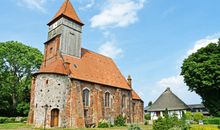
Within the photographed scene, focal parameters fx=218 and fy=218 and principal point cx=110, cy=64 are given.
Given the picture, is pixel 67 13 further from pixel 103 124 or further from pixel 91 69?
pixel 103 124

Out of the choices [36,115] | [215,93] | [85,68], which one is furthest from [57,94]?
[215,93]

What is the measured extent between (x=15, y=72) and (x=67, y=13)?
1737 centimetres

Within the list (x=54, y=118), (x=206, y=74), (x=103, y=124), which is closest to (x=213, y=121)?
(x=206, y=74)

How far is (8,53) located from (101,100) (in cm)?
2101

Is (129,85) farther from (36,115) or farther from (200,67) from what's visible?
(36,115)

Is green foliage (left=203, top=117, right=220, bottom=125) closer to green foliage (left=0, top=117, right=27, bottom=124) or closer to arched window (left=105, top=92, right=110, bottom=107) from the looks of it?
arched window (left=105, top=92, right=110, bottom=107)

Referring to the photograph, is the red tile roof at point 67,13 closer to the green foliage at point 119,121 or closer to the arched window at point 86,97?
the arched window at point 86,97

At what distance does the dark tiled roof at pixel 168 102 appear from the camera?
43575mm

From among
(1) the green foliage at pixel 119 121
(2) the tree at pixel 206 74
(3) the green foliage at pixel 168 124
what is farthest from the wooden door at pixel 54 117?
(2) the tree at pixel 206 74

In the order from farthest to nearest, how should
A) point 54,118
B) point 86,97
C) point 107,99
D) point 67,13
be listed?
point 67,13 → point 107,99 → point 86,97 → point 54,118

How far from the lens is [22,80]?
43.6 m

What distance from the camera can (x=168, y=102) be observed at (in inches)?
1779

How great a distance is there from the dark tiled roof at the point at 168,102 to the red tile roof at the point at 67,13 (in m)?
24.1

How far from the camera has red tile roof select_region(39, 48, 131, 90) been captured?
29.5 metres
